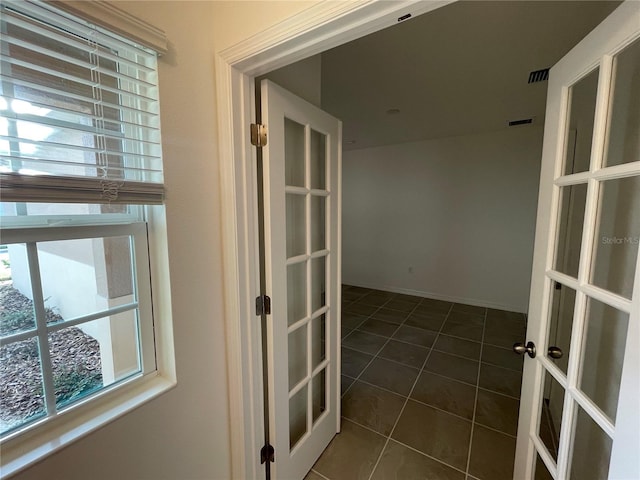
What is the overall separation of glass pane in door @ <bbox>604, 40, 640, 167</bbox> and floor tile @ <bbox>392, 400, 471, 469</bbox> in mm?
1763

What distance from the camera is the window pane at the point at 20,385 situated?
730 millimetres

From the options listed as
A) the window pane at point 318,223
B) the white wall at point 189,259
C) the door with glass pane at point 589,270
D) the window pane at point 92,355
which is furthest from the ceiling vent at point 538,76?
the window pane at point 92,355

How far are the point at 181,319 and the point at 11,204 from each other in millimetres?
571

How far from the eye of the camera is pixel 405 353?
9.31ft

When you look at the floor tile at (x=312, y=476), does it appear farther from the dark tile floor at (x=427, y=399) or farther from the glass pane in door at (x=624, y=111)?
the glass pane in door at (x=624, y=111)

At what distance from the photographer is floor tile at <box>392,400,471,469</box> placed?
5.58ft

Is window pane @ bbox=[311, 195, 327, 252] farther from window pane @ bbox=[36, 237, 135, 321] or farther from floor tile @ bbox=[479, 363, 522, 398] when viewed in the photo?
floor tile @ bbox=[479, 363, 522, 398]

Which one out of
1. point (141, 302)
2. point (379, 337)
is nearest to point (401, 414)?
point (379, 337)

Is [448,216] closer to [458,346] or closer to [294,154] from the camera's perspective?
[458,346]

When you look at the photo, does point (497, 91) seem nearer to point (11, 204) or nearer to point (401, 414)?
point (401, 414)

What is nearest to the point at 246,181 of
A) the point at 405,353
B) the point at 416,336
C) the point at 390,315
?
the point at 405,353

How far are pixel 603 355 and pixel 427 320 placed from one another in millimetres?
2919

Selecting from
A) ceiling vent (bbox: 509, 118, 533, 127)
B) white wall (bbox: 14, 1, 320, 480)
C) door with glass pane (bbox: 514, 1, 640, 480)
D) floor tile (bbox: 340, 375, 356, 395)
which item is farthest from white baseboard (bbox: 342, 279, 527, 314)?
white wall (bbox: 14, 1, 320, 480)

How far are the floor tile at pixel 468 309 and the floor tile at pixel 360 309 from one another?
1.17 m
